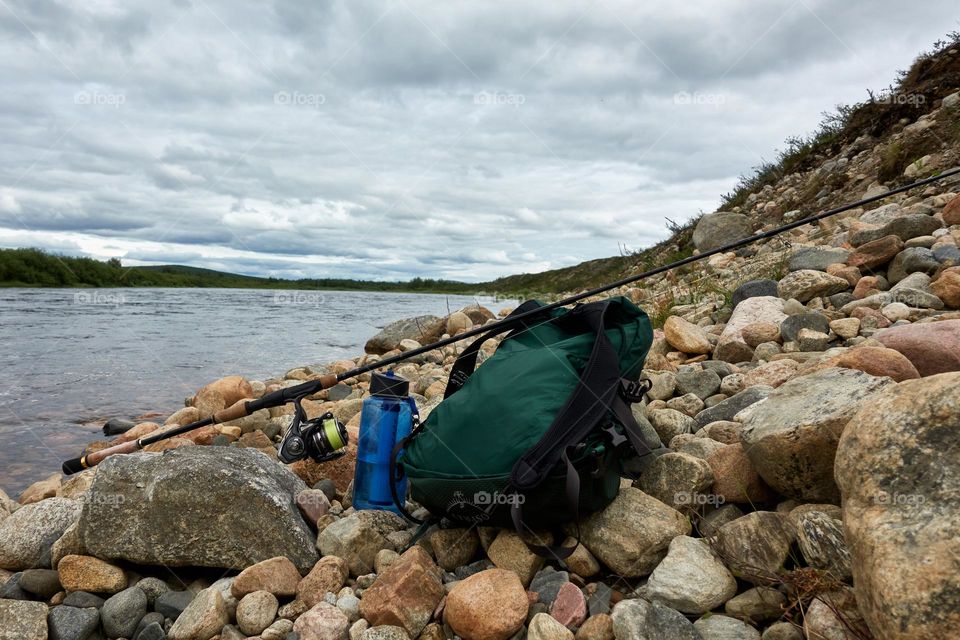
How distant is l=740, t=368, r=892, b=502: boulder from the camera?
228 centimetres

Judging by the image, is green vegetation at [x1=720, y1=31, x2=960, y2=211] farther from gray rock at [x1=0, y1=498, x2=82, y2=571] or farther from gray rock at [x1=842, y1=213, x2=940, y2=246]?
gray rock at [x1=0, y1=498, x2=82, y2=571]

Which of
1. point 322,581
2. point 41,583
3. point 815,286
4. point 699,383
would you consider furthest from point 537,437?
point 815,286

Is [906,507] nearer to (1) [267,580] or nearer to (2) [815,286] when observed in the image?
(1) [267,580]

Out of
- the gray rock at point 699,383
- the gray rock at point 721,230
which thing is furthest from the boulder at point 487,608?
the gray rock at point 721,230

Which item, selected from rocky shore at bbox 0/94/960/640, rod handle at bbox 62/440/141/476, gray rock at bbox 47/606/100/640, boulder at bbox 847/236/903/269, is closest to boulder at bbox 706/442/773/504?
rocky shore at bbox 0/94/960/640

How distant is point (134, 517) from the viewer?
285 cm

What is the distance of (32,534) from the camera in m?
3.10

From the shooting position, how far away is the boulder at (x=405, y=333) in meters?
11.6

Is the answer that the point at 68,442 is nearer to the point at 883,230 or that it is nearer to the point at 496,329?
the point at 496,329

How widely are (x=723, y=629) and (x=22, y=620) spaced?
2.88 meters

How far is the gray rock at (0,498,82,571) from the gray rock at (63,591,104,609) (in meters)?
0.43

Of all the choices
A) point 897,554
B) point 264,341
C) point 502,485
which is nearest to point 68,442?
point 502,485

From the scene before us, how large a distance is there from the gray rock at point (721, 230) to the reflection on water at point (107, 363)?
327 inches

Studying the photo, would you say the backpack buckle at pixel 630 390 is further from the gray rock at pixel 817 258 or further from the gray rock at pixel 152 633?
the gray rock at pixel 817 258
